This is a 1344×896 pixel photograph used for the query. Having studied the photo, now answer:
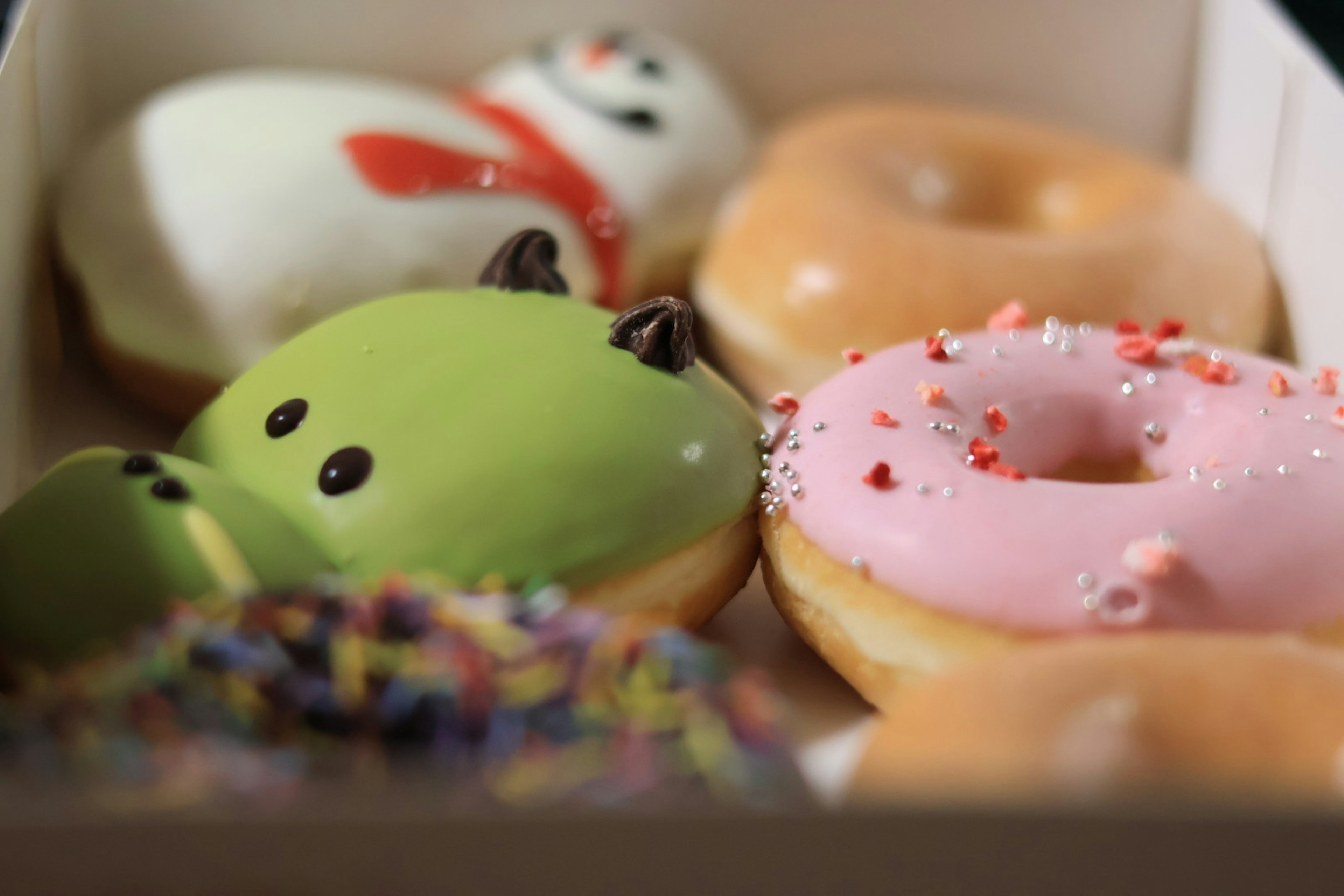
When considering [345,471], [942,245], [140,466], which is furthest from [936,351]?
[140,466]

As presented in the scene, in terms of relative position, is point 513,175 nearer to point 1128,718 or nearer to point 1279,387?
point 1279,387

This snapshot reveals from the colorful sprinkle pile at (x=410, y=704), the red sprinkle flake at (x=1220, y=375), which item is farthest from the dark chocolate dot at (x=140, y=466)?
the red sprinkle flake at (x=1220, y=375)

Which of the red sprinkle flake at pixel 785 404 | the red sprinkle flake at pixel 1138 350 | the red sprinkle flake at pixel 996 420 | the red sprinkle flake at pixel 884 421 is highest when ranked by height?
the red sprinkle flake at pixel 884 421

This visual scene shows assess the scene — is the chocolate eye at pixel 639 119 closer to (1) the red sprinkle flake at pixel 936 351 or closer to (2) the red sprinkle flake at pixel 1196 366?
(1) the red sprinkle flake at pixel 936 351

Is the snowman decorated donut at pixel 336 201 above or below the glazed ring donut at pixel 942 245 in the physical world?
above

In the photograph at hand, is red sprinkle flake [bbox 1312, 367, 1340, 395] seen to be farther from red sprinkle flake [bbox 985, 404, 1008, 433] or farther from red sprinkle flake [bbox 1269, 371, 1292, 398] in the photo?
red sprinkle flake [bbox 985, 404, 1008, 433]

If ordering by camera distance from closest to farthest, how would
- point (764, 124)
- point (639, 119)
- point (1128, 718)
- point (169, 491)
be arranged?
point (1128, 718) → point (169, 491) → point (639, 119) → point (764, 124)

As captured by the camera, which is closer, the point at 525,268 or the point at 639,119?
the point at 525,268

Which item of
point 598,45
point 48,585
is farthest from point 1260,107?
point 48,585
